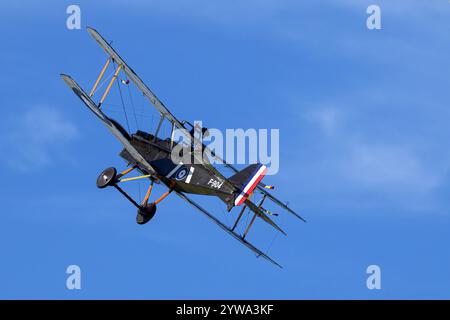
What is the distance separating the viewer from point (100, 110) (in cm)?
4081

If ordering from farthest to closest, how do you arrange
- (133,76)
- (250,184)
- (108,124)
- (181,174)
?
(133,76)
(108,124)
(181,174)
(250,184)

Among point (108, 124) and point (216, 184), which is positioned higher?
point (108, 124)

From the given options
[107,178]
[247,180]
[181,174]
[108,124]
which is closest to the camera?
[247,180]

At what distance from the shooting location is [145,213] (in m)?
41.0

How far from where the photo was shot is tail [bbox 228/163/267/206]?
3941 centimetres

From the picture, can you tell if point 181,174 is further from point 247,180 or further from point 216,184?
point 247,180

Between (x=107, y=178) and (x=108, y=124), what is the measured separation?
1.94 meters

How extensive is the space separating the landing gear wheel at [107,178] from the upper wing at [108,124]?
96 centimetres

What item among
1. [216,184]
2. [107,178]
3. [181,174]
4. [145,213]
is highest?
[181,174]

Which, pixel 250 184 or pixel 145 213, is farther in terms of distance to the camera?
pixel 145 213

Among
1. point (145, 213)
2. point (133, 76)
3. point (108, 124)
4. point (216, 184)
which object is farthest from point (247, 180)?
point (133, 76)

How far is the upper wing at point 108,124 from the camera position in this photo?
40.7 meters
